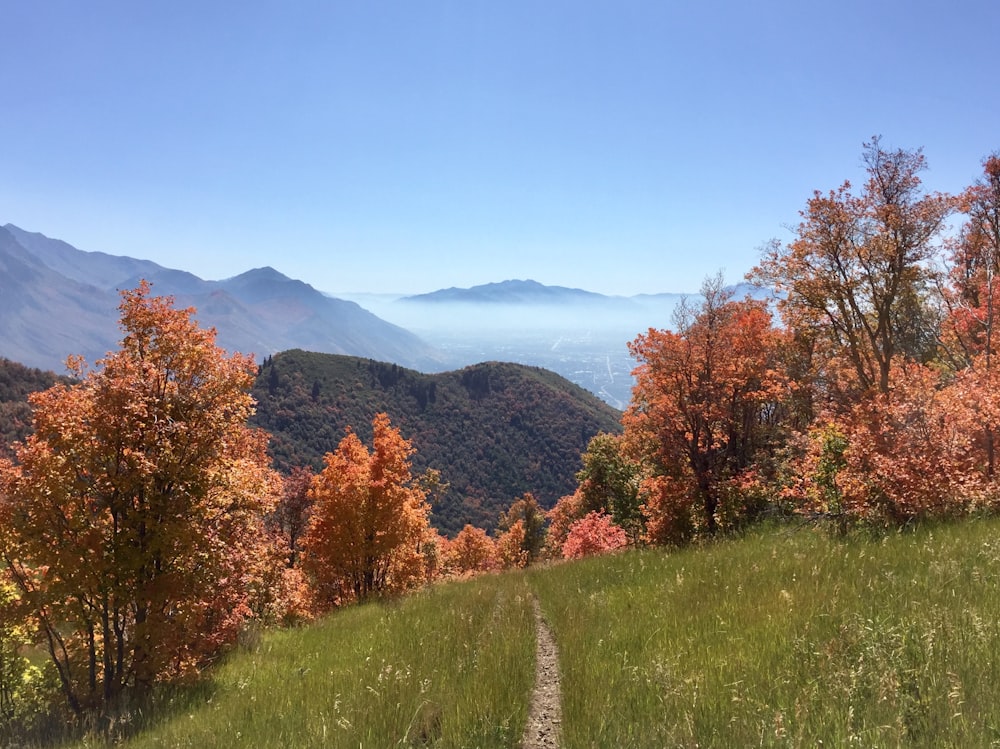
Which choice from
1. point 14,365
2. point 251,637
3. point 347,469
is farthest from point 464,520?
point 251,637

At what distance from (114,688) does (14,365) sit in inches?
7322

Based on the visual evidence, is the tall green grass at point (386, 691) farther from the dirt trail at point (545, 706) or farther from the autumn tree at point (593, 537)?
the autumn tree at point (593, 537)

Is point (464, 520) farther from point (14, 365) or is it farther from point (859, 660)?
point (859, 660)

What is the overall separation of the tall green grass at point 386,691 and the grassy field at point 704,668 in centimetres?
3

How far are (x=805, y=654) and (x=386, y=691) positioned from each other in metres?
3.81

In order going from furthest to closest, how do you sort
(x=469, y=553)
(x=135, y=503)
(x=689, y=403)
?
(x=469, y=553) < (x=689, y=403) < (x=135, y=503)

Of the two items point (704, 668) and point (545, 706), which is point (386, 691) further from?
point (704, 668)

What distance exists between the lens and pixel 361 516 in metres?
23.5

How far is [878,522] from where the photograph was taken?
942 centimetres

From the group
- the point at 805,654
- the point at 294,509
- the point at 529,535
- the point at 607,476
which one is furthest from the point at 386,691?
the point at 529,535

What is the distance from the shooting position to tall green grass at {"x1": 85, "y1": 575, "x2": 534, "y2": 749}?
4059 mm

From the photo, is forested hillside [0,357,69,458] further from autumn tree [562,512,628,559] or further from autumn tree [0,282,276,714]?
autumn tree [0,282,276,714]

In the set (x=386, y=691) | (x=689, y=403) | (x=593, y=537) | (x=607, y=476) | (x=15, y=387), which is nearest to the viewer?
(x=386, y=691)

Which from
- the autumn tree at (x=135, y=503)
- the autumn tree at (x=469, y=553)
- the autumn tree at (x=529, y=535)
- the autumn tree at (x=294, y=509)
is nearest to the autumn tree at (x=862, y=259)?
the autumn tree at (x=135, y=503)
